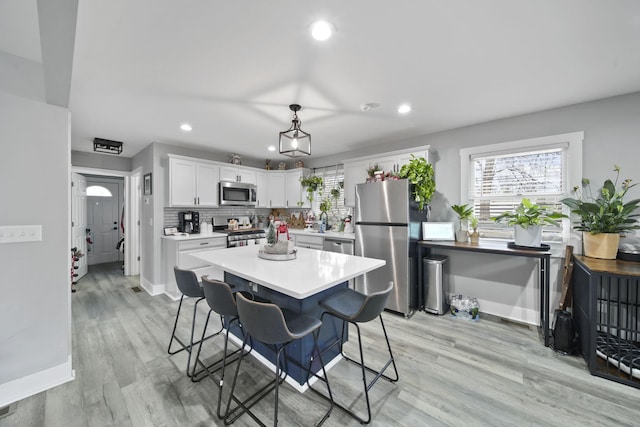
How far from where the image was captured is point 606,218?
228 centimetres

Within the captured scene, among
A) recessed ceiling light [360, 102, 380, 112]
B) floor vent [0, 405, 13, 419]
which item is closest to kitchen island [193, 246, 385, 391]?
floor vent [0, 405, 13, 419]

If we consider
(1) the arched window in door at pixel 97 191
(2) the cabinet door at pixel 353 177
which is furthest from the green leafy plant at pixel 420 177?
(1) the arched window in door at pixel 97 191

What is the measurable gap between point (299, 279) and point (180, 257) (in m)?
2.88

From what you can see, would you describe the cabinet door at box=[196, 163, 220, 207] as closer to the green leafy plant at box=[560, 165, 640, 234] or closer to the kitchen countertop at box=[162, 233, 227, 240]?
the kitchen countertop at box=[162, 233, 227, 240]

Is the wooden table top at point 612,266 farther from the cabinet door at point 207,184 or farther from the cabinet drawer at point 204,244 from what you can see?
the cabinet door at point 207,184

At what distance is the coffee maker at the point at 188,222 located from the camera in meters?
4.23

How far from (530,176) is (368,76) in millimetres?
2350

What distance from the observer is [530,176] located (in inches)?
116

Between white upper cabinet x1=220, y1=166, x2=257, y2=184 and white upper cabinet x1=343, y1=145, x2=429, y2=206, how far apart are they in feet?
6.48

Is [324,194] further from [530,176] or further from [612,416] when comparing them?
[612,416]

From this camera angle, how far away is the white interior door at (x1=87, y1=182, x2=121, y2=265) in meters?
6.06

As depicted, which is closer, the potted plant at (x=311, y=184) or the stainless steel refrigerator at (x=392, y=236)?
the stainless steel refrigerator at (x=392, y=236)

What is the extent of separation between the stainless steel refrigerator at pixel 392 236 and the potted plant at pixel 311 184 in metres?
1.53

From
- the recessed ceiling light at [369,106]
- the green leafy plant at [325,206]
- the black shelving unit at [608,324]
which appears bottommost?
the black shelving unit at [608,324]
